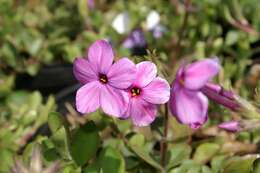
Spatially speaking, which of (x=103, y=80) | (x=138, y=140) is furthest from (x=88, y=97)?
(x=138, y=140)

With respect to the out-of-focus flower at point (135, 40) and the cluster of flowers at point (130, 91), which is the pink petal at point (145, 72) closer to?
the cluster of flowers at point (130, 91)

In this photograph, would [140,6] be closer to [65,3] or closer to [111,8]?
[111,8]

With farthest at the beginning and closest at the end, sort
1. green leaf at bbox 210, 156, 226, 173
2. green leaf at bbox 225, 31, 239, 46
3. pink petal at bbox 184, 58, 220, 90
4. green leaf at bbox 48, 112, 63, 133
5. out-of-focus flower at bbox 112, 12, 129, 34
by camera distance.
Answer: out-of-focus flower at bbox 112, 12, 129, 34, green leaf at bbox 225, 31, 239, 46, green leaf at bbox 210, 156, 226, 173, green leaf at bbox 48, 112, 63, 133, pink petal at bbox 184, 58, 220, 90

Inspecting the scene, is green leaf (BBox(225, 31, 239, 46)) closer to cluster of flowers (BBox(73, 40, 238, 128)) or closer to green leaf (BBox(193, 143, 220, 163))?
green leaf (BBox(193, 143, 220, 163))

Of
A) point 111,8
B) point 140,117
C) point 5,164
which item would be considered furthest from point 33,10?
point 140,117

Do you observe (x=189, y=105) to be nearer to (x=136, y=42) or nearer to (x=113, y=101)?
(x=113, y=101)

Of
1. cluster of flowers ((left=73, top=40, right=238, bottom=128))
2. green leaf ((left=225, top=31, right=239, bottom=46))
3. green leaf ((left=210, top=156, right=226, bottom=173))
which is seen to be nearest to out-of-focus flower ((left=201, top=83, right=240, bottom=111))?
cluster of flowers ((left=73, top=40, right=238, bottom=128))
